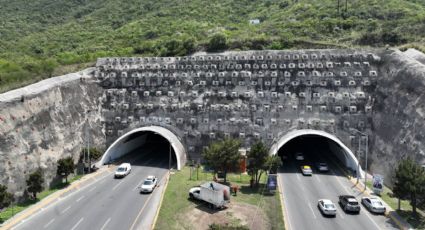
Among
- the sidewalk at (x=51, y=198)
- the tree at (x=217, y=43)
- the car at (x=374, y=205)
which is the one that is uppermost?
the tree at (x=217, y=43)

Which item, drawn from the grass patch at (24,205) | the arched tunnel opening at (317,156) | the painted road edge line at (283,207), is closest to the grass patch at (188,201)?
the painted road edge line at (283,207)

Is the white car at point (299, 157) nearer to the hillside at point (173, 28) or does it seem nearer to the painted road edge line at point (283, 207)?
the painted road edge line at point (283, 207)

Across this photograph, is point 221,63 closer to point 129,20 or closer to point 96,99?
point 96,99

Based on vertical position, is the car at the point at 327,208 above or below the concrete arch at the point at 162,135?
below

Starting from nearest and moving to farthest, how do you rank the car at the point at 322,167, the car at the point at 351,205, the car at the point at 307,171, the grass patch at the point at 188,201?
the grass patch at the point at 188,201
the car at the point at 351,205
the car at the point at 307,171
the car at the point at 322,167

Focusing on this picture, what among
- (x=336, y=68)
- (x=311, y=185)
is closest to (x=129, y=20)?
(x=336, y=68)

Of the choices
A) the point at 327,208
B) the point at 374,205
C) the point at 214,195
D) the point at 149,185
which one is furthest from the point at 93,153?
the point at 374,205

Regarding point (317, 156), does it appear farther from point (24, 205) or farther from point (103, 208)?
point (24, 205)
